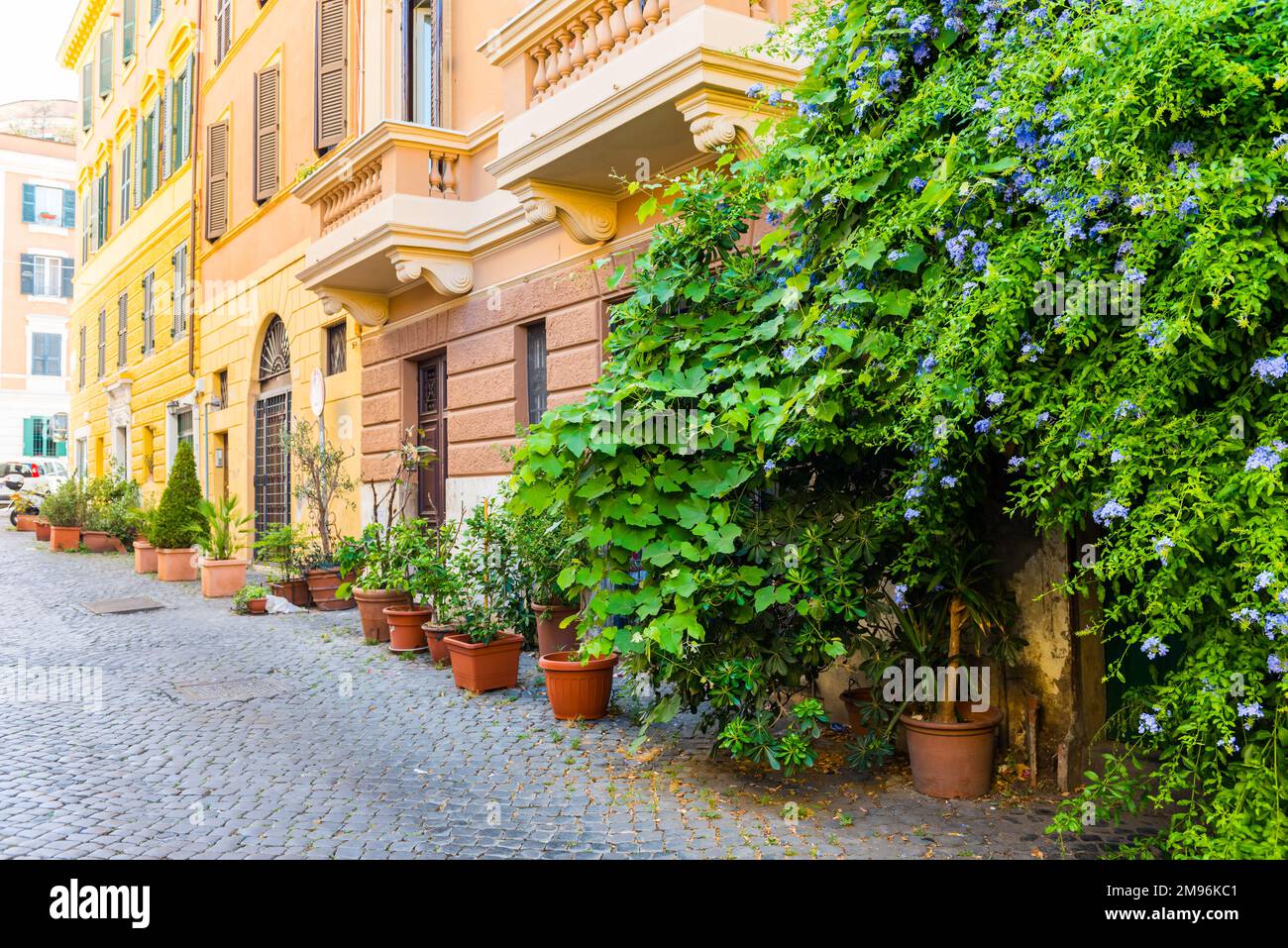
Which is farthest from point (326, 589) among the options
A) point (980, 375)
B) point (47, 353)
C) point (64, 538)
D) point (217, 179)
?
point (47, 353)

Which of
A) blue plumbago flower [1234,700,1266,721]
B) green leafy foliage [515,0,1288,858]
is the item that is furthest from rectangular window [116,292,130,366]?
blue plumbago flower [1234,700,1266,721]

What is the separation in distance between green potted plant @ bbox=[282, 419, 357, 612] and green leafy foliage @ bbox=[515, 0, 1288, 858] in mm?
6908

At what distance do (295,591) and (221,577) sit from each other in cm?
184

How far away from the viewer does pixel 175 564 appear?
1462 cm

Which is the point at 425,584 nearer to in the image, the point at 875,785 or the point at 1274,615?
the point at 875,785

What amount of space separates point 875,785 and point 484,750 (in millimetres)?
2209

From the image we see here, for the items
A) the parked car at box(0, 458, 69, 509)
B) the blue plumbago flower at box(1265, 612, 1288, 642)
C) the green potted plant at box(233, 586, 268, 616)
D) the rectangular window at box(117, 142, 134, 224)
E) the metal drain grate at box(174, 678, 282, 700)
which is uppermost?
the rectangular window at box(117, 142, 134, 224)

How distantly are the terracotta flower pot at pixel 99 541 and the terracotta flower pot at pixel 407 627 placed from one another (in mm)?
13702

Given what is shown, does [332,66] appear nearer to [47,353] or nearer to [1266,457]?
[1266,457]

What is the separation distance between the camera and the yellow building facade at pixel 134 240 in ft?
66.9

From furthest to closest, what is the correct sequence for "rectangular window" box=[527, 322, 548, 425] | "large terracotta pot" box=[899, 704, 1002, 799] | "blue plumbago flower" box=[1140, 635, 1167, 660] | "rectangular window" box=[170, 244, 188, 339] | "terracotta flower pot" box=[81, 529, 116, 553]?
"rectangular window" box=[170, 244, 188, 339] → "terracotta flower pot" box=[81, 529, 116, 553] → "rectangular window" box=[527, 322, 548, 425] → "large terracotta pot" box=[899, 704, 1002, 799] → "blue plumbago flower" box=[1140, 635, 1167, 660]

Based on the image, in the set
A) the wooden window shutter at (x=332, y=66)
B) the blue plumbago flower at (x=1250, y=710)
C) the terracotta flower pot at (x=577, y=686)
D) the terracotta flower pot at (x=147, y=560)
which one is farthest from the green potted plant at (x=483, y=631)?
the terracotta flower pot at (x=147, y=560)

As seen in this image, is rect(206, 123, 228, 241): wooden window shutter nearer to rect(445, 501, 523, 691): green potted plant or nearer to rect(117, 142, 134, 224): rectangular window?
rect(117, 142, 134, 224): rectangular window

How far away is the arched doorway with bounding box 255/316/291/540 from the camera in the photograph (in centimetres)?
1520
